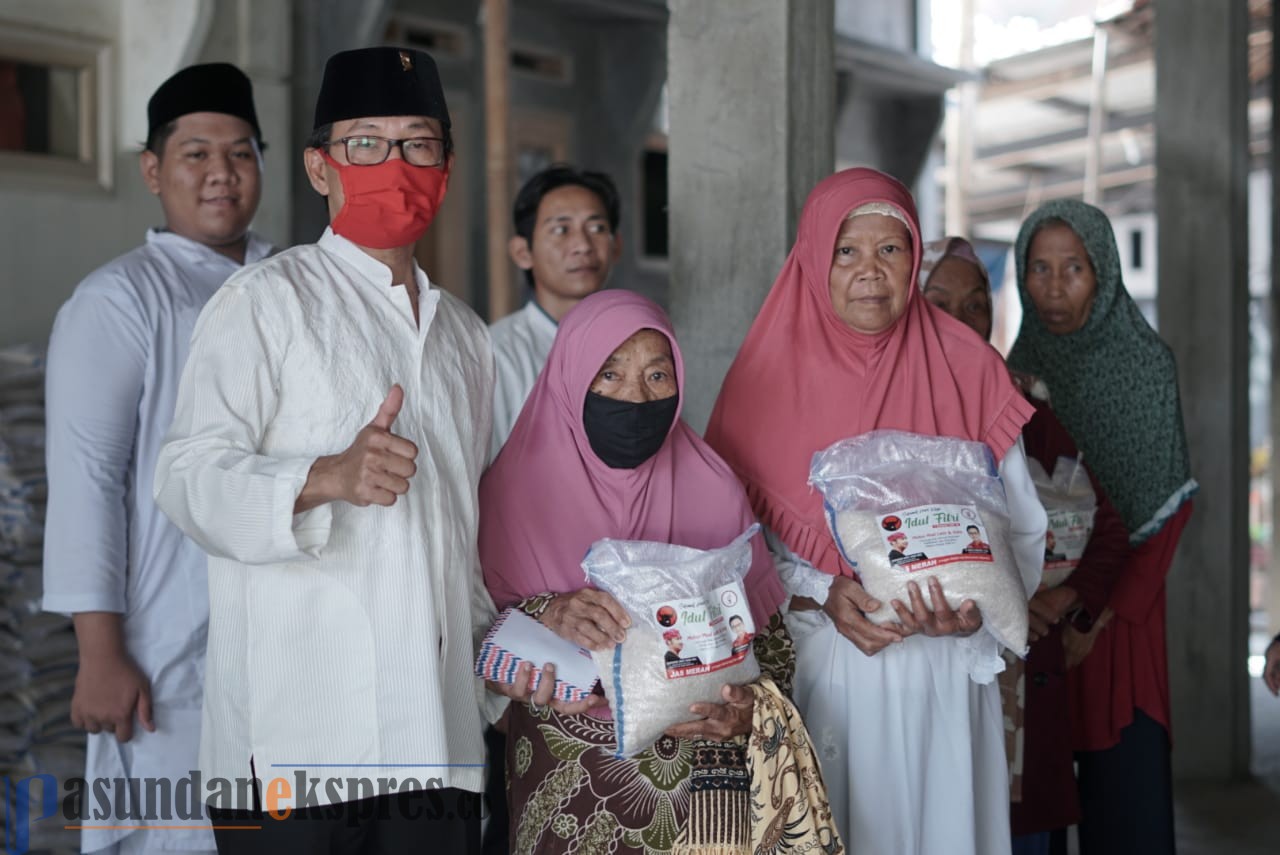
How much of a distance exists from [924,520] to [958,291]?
1169mm

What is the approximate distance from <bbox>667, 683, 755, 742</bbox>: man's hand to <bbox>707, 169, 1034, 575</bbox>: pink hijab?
1.48 feet

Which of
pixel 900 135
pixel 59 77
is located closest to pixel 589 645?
pixel 59 77

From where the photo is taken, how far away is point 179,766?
8.41ft

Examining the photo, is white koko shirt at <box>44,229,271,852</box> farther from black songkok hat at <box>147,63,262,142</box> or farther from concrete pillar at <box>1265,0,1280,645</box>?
concrete pillar at <box>1265,0,1280,645</box>

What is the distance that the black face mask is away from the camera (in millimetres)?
2230

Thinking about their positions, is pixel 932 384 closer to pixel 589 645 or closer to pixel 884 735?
pixel 884 735

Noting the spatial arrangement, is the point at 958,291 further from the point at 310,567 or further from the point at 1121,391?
the point at 310,567

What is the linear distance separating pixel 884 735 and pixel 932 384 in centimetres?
71

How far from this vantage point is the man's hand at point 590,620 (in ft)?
6.86

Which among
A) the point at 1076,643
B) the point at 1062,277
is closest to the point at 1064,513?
the point at 1076,643

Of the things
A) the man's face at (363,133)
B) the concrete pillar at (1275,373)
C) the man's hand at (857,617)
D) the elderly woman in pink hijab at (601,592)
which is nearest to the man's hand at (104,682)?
the elderly woman in pink hijab at (601,592)

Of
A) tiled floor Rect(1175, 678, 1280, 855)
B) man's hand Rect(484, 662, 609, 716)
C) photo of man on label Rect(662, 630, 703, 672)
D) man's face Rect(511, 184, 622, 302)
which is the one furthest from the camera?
tiled floor Rect(1175, 678, 1280, 855)

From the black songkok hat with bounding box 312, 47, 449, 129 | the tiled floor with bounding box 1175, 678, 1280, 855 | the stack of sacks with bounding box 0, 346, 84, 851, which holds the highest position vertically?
the black songkok hat with bounding box 312, 47, 449, 129

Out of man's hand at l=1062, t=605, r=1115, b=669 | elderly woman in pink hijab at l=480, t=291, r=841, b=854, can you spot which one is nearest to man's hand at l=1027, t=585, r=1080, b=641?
man's hand at l=1062, t=605, r=1115, b=669
